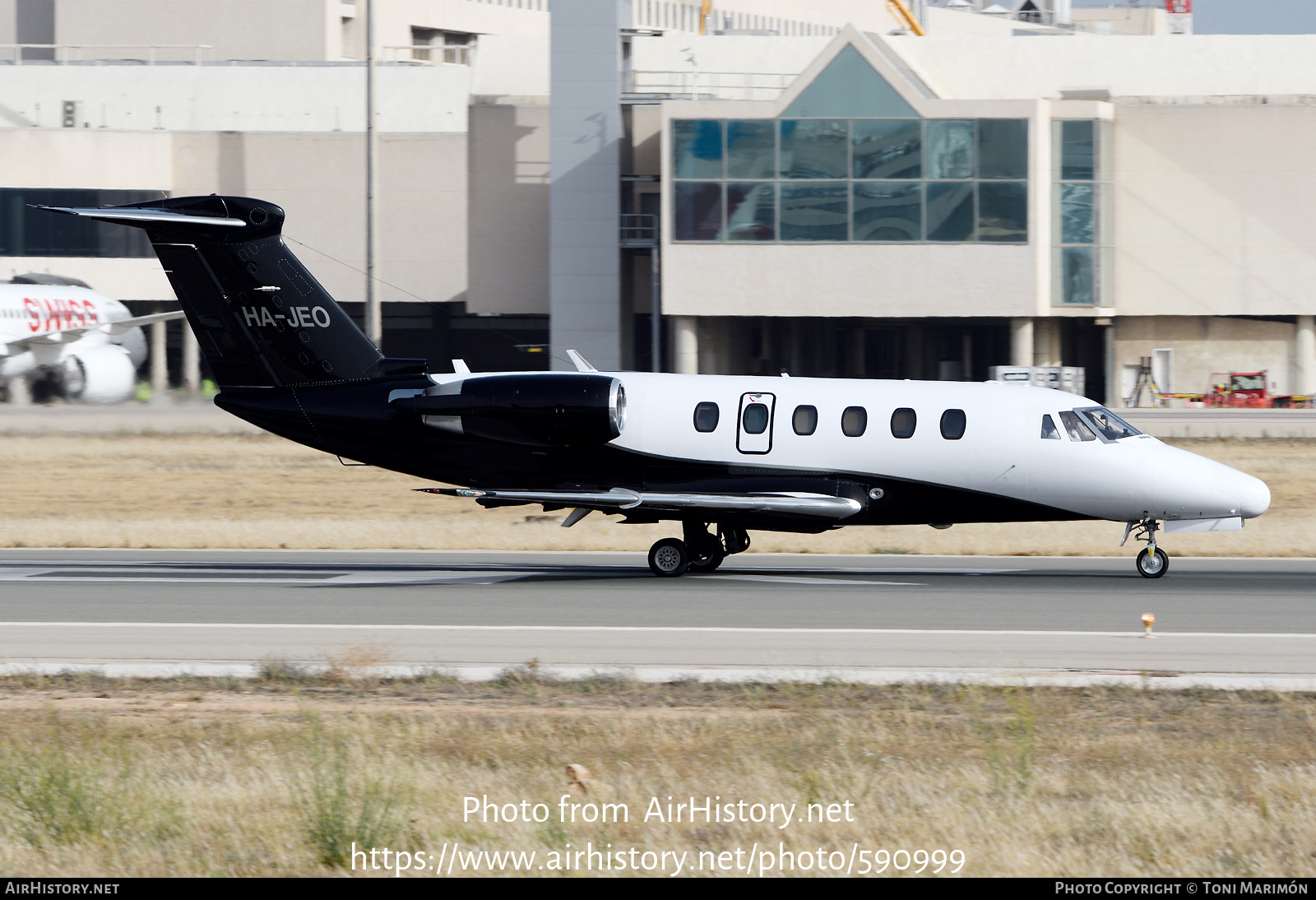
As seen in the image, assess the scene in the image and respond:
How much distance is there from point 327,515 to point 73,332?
29.7 meters

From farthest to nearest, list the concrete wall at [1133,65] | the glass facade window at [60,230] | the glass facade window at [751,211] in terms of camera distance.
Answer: the glass facade window at [60,230] < the concrete wall at [1133,65] < the glass facade window at [751,211]

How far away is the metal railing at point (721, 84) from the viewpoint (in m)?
68.2

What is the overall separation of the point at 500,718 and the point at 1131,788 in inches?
196

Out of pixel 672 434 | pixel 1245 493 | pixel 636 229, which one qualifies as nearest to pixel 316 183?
pixel 636 229

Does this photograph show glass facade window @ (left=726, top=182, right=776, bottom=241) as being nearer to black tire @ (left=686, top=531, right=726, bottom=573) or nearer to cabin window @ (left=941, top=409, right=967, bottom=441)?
black tire @ (left=686, top=531, right=726, bottom=573)

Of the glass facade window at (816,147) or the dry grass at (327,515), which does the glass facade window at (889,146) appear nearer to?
the glass facade window at (816,147)

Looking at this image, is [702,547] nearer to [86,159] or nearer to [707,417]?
[707,417]

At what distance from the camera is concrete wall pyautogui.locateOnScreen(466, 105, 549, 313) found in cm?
6962

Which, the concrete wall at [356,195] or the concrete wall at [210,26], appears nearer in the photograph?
the concrete wall at [356,195]

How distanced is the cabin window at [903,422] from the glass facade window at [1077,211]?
42329 millimetres

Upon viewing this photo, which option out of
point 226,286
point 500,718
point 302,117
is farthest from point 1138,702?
point 302,117

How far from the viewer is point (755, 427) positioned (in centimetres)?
2133

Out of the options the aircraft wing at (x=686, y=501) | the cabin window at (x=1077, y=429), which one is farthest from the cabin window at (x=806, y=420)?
the cabin window at (x=1077, y=429)

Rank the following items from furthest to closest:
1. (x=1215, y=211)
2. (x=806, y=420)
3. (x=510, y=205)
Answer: (x=510, y=205) < (x=1215, y=211) < (x=806, y=420)
